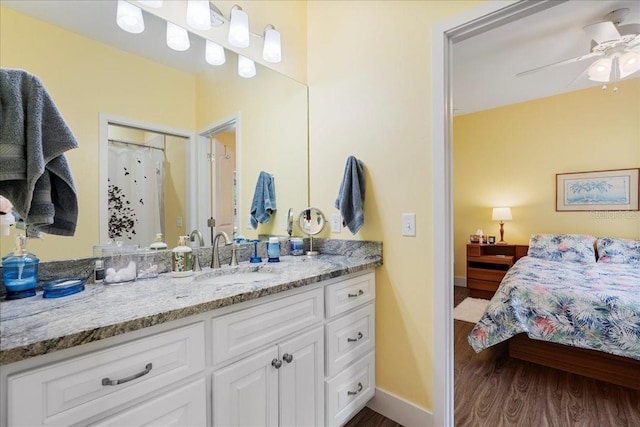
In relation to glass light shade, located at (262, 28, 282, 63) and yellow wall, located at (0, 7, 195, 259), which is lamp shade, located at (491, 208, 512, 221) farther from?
yellow wall, located at (0, 7, 195, 259)

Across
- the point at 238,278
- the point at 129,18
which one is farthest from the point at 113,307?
the point at 129,18

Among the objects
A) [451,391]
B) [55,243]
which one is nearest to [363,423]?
[451,391]

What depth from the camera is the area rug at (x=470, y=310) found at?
3.28m

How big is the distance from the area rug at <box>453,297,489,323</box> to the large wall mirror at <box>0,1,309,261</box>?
8.14ft

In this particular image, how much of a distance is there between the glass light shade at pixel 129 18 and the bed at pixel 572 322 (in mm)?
2834

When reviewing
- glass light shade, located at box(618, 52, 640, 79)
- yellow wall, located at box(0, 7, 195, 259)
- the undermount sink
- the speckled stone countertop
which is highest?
glass light shade, located at box(618, 52, 640, 79)

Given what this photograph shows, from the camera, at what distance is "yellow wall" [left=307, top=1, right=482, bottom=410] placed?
1.54m

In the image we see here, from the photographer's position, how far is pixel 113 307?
856 mm

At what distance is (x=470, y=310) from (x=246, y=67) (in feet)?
11.6

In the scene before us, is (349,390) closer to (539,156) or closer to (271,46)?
(271,46)

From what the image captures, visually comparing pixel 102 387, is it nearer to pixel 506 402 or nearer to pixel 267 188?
pixel 267 188

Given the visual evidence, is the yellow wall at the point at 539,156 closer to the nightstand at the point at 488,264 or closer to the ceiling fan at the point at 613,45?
the nightstand at the point at 488,264

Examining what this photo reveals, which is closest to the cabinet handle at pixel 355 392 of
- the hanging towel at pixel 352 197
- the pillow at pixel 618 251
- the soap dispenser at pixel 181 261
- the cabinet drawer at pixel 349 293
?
the cabinet drawer at pixel 349 293

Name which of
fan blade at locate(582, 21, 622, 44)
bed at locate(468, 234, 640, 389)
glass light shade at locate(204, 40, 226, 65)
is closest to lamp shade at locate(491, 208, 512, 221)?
bed at locate(468, 234, 640, 389)
